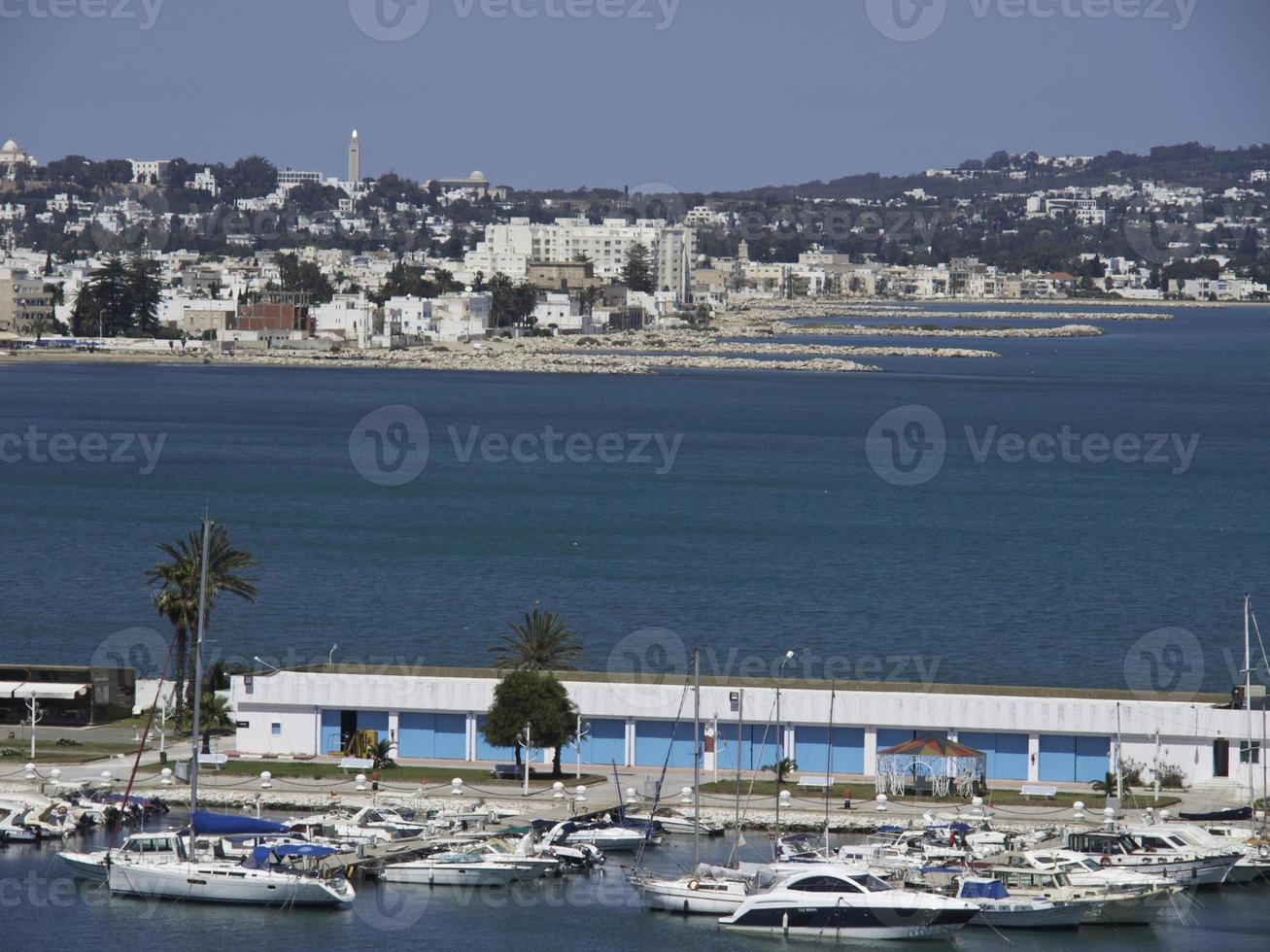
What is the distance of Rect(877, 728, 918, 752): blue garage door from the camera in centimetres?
2111

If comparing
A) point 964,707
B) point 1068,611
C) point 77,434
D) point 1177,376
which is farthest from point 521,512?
point 1177,376

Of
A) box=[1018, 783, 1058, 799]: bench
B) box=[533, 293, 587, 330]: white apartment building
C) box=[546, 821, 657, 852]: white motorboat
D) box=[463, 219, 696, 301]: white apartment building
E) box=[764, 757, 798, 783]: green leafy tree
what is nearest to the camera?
box=[546, 821, 657, 852]: white motorboat

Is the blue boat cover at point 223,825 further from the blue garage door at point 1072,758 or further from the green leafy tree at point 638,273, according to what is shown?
the green leafy tree at point 638,273

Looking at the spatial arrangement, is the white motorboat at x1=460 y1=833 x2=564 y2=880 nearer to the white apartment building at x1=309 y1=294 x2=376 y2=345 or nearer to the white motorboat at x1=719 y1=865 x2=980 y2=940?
the white motorboat at x1=719 y1=865 x2=980 y2=940

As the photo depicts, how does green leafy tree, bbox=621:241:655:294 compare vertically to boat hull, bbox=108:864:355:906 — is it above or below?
above

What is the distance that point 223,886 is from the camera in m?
16.7

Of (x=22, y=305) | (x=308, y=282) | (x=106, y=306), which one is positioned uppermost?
(x=308, y=282)

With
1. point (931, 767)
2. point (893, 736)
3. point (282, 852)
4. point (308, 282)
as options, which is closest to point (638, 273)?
point (308, 282)

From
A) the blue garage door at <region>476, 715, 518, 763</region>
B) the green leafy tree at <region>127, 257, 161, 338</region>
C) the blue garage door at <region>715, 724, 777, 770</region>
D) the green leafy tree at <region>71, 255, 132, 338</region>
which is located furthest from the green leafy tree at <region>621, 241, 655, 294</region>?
the blue garage door at <region>715, 724, 777, 770</region>

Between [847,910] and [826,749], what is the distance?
508 centimetres

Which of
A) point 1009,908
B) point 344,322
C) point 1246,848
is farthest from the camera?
point 344,322

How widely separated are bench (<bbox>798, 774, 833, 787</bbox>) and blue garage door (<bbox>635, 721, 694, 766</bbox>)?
129 cm

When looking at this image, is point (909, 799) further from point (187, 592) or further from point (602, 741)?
point (187, 592)

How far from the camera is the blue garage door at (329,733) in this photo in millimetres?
21734
